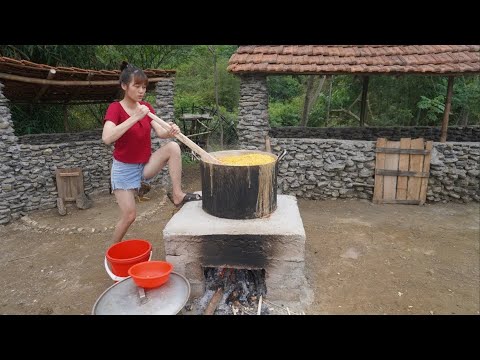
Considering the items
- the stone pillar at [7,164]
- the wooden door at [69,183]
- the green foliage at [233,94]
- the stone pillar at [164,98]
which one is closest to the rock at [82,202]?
the wooden door at [69,183]

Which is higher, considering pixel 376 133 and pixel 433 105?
pixel 433 105

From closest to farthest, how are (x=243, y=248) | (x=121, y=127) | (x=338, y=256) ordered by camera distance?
(x=121, y=127) → (x=243, y=248) → (x=338, y=256)

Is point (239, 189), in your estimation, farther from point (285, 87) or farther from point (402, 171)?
point (285, 87)

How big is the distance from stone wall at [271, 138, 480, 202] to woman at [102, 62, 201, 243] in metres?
3.89

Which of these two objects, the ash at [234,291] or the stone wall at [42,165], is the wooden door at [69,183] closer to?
the stone wall at [42,165]

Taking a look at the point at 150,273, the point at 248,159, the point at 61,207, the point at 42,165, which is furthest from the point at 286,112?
the point at 150,273

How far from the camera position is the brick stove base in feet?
10.1

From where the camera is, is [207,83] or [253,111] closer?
[253,111]

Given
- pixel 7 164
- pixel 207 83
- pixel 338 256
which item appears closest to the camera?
pixel 338 256

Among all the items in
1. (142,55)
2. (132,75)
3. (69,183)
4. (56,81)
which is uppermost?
(142,55)

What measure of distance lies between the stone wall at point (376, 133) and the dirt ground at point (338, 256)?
8.75 feet

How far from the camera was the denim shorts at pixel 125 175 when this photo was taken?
3340mm

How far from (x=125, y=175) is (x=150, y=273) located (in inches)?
40.7

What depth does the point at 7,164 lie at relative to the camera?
6078mm
